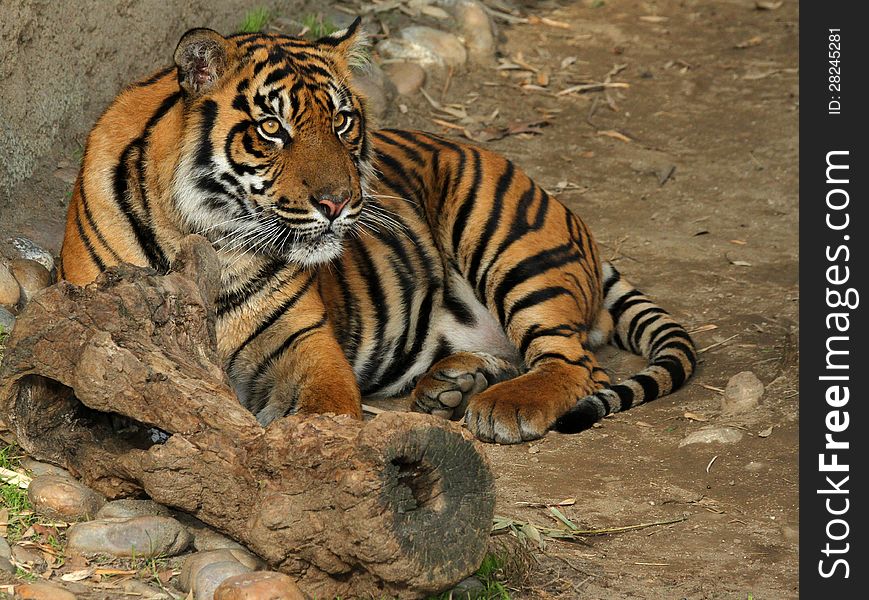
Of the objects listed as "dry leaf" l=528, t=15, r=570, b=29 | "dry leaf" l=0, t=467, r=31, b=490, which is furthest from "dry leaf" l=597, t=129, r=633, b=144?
"dry leaf" l=0, t=467, r=31, b=490

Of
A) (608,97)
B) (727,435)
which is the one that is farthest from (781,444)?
(608,97)

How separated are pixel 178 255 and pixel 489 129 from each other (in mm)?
3976

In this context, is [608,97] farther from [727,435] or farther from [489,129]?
[727,435]

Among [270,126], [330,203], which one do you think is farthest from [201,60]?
[330,203]

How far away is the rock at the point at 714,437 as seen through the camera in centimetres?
407

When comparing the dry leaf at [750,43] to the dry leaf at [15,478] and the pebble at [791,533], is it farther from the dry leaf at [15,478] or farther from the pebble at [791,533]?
the dry leaf at [15,478]

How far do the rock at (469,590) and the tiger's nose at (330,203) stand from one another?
1.28 m

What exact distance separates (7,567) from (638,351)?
2.82 metres

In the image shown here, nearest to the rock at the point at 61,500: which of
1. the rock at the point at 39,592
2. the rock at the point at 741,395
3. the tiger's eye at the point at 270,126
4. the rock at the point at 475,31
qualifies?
the rock at the point at 39,592

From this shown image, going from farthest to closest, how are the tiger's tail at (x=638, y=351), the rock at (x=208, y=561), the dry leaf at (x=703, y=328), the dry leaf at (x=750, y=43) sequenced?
the dry leaf at (x=750, y=43)
the dry leaf at (x=703, y=328)
the tiger's tail at (x=638, y=351)
the rock at (x=208, y=561)

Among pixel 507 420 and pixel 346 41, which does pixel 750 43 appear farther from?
pixel 507 420

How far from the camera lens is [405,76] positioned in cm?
708

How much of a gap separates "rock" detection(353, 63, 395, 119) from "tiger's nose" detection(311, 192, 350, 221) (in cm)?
285

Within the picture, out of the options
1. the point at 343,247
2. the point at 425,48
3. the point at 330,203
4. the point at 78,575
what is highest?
the point at 425,48
